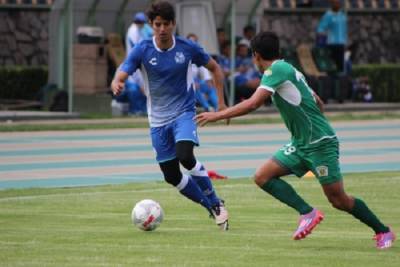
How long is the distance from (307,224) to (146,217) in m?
1.54

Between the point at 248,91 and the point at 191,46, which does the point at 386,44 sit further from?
the point at 191,46

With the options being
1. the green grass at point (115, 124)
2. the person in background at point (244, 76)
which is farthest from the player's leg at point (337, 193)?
the person in background at point (244, 76)

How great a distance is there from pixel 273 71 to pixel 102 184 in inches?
258

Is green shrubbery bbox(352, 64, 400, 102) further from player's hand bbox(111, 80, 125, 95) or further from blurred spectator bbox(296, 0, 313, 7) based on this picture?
player's hand bbox(111, 80, 125, 95)

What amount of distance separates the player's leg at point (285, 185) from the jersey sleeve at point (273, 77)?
24.6 inches

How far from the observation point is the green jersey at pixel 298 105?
11094 mm

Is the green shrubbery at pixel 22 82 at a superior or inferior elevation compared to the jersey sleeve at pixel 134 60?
inferior

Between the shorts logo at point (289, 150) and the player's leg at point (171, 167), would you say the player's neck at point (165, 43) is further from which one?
the shorts logo at point (289, 150)

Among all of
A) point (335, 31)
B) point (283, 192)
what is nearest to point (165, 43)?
point (283, 192)

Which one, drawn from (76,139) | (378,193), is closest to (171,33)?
(378,193)

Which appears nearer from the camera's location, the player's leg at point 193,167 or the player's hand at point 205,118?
the player's hand at point 205,118

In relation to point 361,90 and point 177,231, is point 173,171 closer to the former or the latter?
point 177,231

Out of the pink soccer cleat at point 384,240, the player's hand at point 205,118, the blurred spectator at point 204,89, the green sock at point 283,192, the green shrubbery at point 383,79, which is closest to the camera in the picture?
the player's hand at point 205,118

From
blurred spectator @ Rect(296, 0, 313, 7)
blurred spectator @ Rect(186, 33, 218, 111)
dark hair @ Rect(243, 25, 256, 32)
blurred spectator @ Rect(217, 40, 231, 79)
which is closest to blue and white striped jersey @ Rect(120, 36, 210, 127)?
blurred spectator @ Rect(186, 33, 218, 111)
